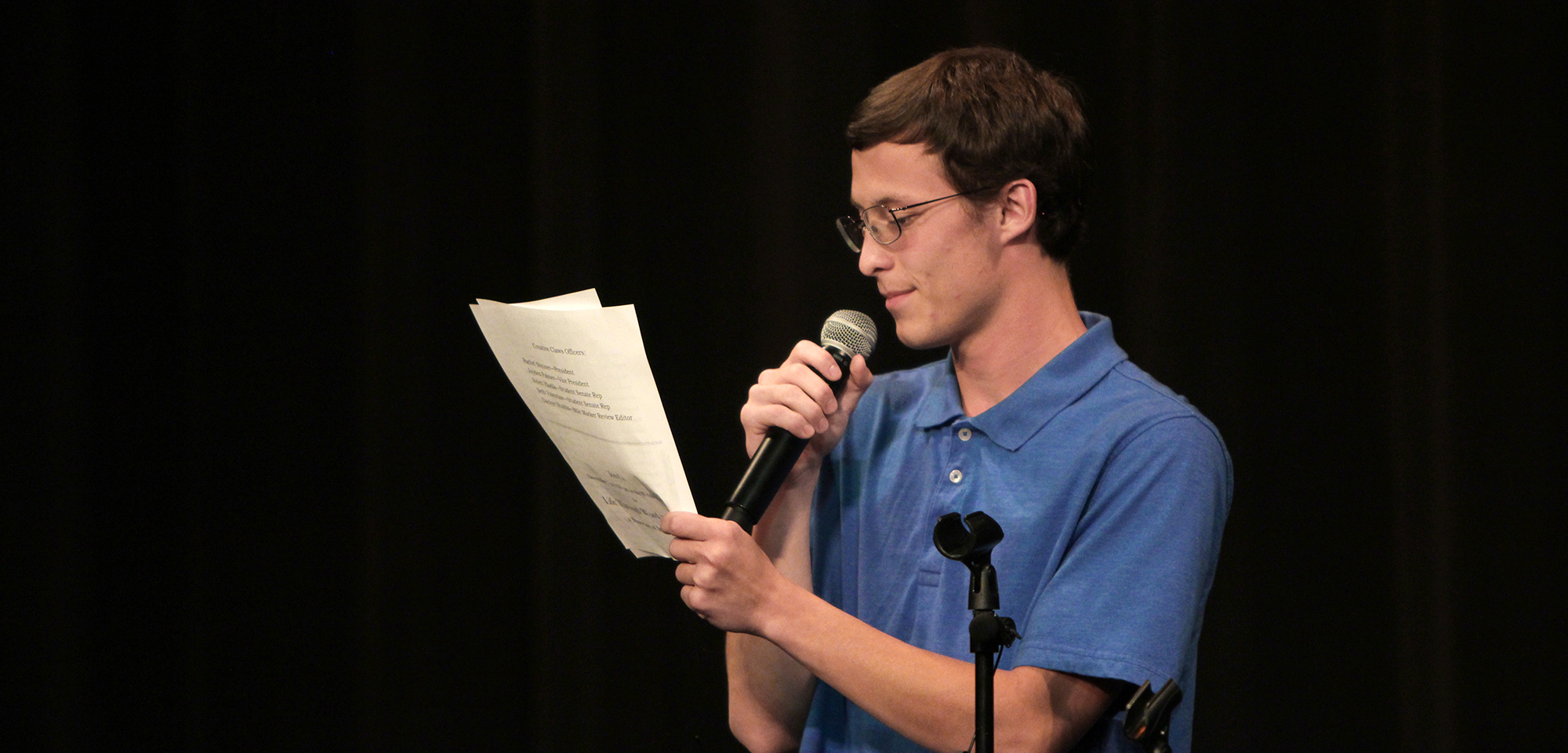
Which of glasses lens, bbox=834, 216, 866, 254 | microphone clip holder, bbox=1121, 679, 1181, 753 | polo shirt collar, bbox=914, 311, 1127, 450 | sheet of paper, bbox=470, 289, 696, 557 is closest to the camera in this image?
microphone clip holder, bbox=1121, 679, 1181, 753

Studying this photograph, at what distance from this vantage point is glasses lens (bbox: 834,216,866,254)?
1.33 meters

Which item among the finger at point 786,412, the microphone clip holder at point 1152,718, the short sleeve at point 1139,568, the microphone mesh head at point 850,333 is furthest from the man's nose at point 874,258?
the microphone clip holder at point 1152,718

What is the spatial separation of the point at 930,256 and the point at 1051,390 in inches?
8.0

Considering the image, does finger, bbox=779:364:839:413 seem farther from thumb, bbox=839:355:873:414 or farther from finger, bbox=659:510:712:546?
finger, bbox=659:510:712:546

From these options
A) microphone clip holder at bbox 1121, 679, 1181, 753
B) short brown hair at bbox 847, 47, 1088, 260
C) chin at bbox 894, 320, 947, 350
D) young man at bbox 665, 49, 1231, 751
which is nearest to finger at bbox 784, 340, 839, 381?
young man at bbox 665, 49, 1231, 751

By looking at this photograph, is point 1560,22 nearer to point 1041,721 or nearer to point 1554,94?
point 1554,94

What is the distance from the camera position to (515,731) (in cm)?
214

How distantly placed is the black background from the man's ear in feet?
2.63

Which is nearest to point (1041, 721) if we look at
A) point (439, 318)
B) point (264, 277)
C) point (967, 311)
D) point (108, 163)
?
point (967, 311)

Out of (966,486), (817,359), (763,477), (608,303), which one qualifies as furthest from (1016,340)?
(608,303)

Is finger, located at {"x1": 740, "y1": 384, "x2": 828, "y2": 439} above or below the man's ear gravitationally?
below

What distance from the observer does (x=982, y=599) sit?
86 centimetres

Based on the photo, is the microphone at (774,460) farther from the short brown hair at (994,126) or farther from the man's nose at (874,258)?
the short brown hair at (994,126)

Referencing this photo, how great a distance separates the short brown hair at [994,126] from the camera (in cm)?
126
